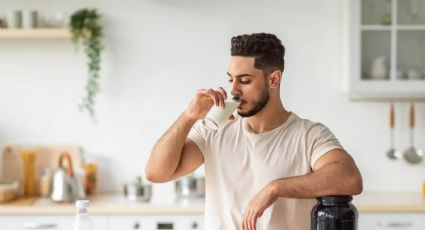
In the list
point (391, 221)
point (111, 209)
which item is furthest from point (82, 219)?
point (391, 221)

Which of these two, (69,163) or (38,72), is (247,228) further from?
(38,72)

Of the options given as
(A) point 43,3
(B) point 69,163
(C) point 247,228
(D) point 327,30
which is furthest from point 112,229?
(C) point 247,228

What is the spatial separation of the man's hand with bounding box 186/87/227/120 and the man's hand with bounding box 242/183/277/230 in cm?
30

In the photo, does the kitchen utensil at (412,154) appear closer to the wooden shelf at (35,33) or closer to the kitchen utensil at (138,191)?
the kitchen utensil at (138,191)

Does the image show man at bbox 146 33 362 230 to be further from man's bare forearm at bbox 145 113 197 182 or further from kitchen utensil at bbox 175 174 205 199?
kitchen utensil at bbox 175 174 205 199

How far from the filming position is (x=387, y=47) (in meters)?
4.61

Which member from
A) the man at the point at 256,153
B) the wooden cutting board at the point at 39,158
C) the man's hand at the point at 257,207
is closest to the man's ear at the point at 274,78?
the man at the point at 256,153

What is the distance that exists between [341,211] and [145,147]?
300 cm

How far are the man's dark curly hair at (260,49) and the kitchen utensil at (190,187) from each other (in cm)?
209

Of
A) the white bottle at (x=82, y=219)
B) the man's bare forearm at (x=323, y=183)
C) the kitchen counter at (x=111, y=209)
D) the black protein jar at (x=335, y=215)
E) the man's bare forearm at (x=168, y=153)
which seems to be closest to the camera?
the black protein jar at (x=335, y=215)

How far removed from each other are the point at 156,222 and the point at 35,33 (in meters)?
1.26

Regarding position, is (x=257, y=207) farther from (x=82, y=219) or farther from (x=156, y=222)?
(x=156, y=222)

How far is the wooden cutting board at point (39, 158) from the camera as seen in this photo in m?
4.70

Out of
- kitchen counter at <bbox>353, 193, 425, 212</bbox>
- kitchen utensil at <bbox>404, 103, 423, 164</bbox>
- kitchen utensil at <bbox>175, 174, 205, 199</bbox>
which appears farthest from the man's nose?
kitchen utensil at <bbox>404, 103, 423, 164</bbox>
